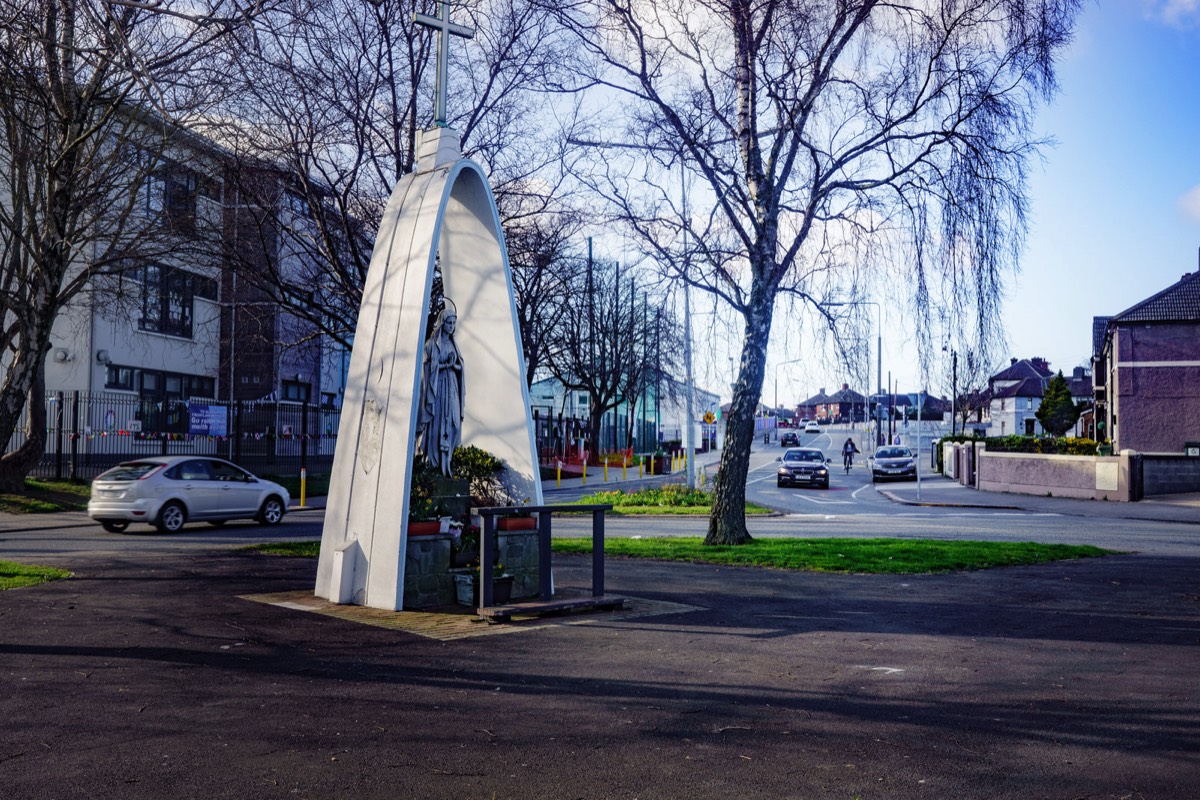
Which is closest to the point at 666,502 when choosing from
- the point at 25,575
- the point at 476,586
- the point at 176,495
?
the point at 176,495

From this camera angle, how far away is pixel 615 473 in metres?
53.6

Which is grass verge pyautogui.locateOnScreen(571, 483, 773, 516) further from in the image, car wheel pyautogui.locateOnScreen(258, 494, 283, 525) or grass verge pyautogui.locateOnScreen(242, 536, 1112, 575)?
grass verge pyautogui.locateOnScreen(242, 536, 1112, 575)

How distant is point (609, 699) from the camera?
632 centimetres

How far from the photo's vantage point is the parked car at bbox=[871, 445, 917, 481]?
4791 centimetres

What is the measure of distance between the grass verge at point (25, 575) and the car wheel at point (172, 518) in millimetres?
6746

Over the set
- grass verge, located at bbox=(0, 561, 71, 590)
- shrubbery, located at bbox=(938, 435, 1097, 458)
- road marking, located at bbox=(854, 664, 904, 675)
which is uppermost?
shrubbery, located at bbox=(938, 435, 1097, 458)

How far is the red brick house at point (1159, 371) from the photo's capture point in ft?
168

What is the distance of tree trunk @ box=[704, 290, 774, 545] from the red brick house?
1673 inches

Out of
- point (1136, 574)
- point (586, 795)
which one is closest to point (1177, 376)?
point (1136, 574)

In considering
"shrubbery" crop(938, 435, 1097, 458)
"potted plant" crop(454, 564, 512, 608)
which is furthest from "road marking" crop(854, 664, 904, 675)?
"shrubbery" crop(938, 435, 1097, 458)

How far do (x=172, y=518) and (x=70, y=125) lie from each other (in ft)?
27.3

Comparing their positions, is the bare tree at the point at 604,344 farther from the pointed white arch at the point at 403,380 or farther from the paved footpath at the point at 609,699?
the paved footpath at the point at 609,699

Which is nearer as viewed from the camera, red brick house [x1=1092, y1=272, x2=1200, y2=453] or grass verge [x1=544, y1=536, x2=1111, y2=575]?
grass verge [x1=544, y1=536, x2=1111, y2=575]

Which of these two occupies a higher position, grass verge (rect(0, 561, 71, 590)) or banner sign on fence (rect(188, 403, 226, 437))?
banner sign on fence (rect(188, 403, 226, 437))
